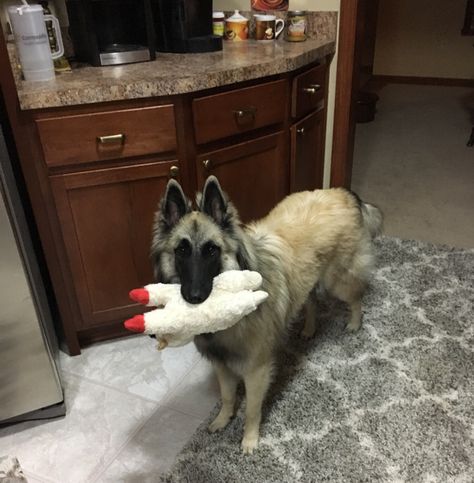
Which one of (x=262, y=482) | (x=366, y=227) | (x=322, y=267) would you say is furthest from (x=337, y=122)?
(x=262, y=482)

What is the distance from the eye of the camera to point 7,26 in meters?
1.93

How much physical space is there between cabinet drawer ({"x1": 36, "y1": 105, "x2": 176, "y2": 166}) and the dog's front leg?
851 millimetres

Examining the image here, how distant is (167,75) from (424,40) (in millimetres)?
5172

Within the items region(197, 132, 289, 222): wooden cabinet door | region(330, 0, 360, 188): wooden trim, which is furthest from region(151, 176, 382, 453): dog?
region(330, 0, 360, 188): wooden trim

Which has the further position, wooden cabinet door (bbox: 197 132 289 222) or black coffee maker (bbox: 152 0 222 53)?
black coffee maker (bbox: 152 0 222 53)

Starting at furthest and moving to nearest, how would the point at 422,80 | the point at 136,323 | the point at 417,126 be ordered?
1. the point at 422,80
2. the point at 417,126
3. the point at 136,323

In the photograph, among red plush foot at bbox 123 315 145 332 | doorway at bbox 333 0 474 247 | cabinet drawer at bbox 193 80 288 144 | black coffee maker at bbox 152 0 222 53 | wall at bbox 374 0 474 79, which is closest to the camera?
red plush foot at bbox 123 315 145 332

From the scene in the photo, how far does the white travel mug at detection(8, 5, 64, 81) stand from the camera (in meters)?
1.59

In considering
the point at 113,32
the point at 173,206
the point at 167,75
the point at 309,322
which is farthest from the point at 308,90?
the point at 173,206

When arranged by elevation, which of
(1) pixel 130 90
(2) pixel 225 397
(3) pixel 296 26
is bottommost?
(2) pixel 225 397

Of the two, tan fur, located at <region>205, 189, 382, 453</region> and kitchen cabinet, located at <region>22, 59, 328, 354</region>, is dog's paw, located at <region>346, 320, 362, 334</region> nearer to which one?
tan fur, located at <region>205, 189, 382, 453</region>

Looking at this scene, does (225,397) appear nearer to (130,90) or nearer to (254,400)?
(254,400)

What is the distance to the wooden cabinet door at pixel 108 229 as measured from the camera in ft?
5.62

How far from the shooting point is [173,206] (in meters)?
1.29
